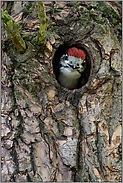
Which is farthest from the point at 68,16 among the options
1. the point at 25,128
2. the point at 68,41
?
the point at 25,128

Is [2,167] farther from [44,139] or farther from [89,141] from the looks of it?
[89,141]

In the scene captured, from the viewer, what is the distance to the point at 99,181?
56.1 inches

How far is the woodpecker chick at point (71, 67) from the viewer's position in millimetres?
2016

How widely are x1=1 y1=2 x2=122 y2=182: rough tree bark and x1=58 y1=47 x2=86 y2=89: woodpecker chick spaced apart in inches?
10.8

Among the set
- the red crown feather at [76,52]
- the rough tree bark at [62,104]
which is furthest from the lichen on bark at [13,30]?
the red crown feather at [76,52]

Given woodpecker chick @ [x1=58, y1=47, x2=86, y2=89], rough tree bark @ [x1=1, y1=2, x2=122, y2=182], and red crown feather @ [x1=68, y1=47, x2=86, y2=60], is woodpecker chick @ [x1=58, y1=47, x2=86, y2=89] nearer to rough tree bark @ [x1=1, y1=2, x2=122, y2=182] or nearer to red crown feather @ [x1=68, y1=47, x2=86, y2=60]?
red crown feather @ [x1=68, y1=47, x2=86, y2=60]

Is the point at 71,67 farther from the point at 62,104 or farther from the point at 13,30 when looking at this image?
the point at 13,30

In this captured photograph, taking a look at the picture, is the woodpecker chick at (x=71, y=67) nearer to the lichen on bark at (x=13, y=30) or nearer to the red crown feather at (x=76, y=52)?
the red crown feather at (x=76, y=52)

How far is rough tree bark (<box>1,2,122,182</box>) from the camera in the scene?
1.45 meters

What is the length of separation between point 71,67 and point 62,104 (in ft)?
1.98

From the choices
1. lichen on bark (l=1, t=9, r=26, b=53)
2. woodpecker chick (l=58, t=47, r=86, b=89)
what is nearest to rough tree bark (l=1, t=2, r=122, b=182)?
lichen on bark (l=1, t=9, r=26, b=53)

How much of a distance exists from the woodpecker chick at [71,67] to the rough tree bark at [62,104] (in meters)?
0.27

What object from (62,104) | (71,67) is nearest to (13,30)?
(62,104)

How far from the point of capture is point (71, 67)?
2090 mm
